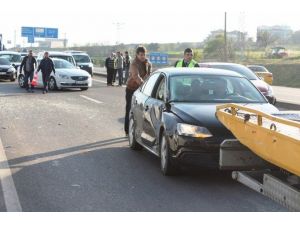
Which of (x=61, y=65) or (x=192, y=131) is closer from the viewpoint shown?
(x=192, y=131)

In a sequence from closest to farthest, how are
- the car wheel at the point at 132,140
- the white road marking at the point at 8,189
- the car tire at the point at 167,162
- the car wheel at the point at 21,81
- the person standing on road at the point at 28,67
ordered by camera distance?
the white road marking at the point at 8,189
the car tire at the point at 167,162
the car wheel at the point at 132,140
the person standing on road at the point at 28,67
the car wheel at the point at 21,81

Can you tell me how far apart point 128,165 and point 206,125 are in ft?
5.69

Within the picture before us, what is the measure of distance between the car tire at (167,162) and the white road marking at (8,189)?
1.94 m

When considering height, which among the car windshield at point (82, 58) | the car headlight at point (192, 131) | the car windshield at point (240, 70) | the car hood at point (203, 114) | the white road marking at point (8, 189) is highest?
the car windshield at point (82, 58)

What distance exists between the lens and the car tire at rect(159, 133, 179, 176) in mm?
7548

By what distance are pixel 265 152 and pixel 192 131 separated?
2105 millimetres

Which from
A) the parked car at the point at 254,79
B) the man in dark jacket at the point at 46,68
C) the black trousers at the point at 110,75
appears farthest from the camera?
the black trousers at the point at 110,75

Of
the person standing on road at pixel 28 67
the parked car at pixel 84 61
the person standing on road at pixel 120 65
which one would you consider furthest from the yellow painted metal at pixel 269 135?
the parked car at pixel 84 61

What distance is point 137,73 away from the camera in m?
10.7

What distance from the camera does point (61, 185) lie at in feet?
23.6

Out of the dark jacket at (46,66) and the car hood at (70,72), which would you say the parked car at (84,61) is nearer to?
the car hood at (70,72)

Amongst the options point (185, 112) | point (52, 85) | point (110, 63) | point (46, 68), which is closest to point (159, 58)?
point (110, 63)

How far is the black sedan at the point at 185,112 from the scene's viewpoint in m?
7.20

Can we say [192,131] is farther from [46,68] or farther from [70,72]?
[70,72]
